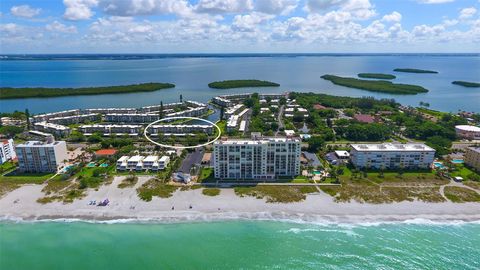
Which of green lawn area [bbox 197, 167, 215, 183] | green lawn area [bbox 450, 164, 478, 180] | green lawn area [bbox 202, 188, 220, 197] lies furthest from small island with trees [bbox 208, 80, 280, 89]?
green lawn area [bbox 450, 164, 478, 180]

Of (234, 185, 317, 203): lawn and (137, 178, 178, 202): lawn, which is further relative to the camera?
(137, 178, 178, 202): lawn

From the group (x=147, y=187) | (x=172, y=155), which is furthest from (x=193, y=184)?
(x=172, y=155)

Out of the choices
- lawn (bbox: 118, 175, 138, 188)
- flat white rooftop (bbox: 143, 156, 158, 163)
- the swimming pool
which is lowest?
the swimming pool

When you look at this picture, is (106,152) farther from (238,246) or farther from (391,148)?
(391,148)

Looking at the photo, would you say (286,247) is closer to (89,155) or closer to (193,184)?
(193,184)

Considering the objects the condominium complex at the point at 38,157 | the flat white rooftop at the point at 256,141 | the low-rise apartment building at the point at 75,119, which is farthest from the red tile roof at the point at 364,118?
the low-rise apartment building at the point at 75,119

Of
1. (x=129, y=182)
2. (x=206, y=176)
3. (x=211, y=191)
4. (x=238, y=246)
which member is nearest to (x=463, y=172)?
(x=238, y=246)

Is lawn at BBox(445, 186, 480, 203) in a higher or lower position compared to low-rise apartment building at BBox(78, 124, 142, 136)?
lower

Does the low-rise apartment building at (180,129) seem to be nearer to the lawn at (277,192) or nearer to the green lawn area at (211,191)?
the green lawn area at (211,191)

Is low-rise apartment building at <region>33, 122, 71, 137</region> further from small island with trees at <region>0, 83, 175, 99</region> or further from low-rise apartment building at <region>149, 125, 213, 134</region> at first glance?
small island with trees at <region>0, 83, 175, 99</region>
